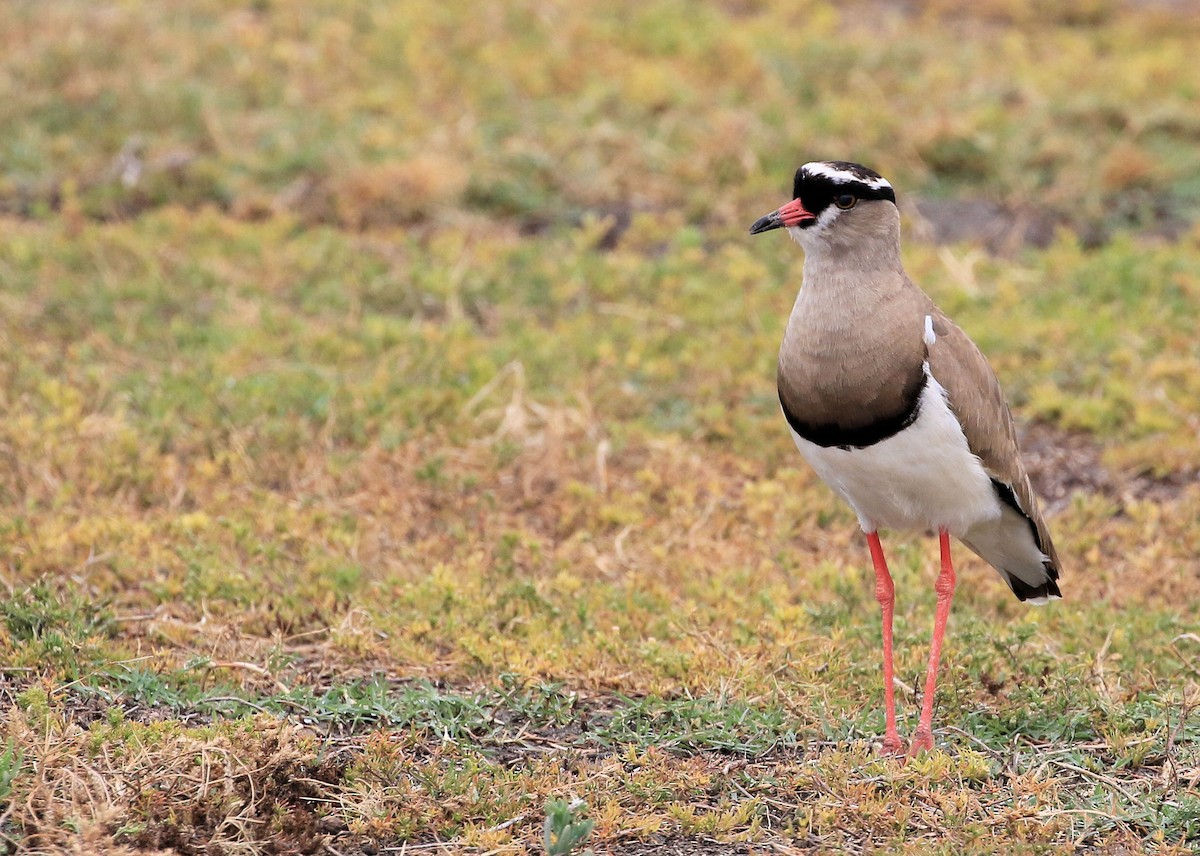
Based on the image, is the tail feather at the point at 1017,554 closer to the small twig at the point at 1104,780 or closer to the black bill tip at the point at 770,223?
the small twig at the point at 1104,780

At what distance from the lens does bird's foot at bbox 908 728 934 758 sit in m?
4.84

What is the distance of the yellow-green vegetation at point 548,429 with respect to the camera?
4586 millimetres

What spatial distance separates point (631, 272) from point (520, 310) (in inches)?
28.1

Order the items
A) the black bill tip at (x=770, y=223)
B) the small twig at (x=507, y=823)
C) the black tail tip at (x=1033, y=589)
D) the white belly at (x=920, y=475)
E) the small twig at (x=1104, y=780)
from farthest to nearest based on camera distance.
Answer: the black tail tip at (x=1033, y=589) < the black bill tip at (x=770, y=223) < the white belly at (x=920, y=475) < the small twig at (x=1104, y=780) < the small twig at (x=507, y=823)

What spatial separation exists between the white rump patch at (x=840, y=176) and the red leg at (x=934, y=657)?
49.0 inches

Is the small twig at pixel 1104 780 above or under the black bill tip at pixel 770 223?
under

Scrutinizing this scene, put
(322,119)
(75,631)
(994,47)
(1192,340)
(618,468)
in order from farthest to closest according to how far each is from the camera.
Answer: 1. (994,47)
2. (322,119)
3. (1192,340)
4. (618,468)
5. (75,631)

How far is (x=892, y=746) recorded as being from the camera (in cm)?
488

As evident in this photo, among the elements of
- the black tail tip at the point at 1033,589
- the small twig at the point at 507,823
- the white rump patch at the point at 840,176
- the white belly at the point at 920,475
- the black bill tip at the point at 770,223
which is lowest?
the small twig at the point at 507,823

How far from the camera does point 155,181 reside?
9289 millimetres

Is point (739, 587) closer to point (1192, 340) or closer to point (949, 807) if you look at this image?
point (949, 807)

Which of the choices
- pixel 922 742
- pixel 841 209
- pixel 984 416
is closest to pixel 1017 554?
pixel 984 416

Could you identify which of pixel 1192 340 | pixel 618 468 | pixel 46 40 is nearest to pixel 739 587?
pixel 618 468

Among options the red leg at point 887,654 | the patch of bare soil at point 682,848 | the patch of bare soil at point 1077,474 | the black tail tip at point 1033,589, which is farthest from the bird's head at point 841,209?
the patch of bare soil at point 1077,474
